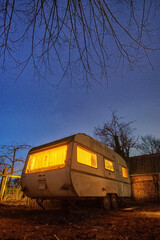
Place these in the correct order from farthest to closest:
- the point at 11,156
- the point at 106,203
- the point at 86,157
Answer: the point at 11,156 < the point at 106,203 < the point at 86,157

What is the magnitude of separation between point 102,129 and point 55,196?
1470 centimetres

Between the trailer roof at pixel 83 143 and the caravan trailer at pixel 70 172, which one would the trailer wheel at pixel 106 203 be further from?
the trailer roof at pixel 83 143

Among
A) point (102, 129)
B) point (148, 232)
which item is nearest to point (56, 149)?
point (148, 232)

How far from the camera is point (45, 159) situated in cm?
574

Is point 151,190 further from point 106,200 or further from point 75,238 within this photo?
point 75,238

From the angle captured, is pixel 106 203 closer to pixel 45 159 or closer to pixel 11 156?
pixel 45 159

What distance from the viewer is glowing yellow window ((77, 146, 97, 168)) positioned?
5.07 m

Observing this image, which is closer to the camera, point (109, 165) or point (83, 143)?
point (83, 143)

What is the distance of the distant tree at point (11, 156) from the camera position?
1252cm

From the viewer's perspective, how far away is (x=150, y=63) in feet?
7.19

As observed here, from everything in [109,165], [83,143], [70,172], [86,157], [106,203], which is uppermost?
[83,143]

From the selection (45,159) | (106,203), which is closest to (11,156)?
(45,159)

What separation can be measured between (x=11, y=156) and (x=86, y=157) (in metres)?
10.7

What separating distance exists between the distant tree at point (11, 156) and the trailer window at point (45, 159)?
6845 millimetres
